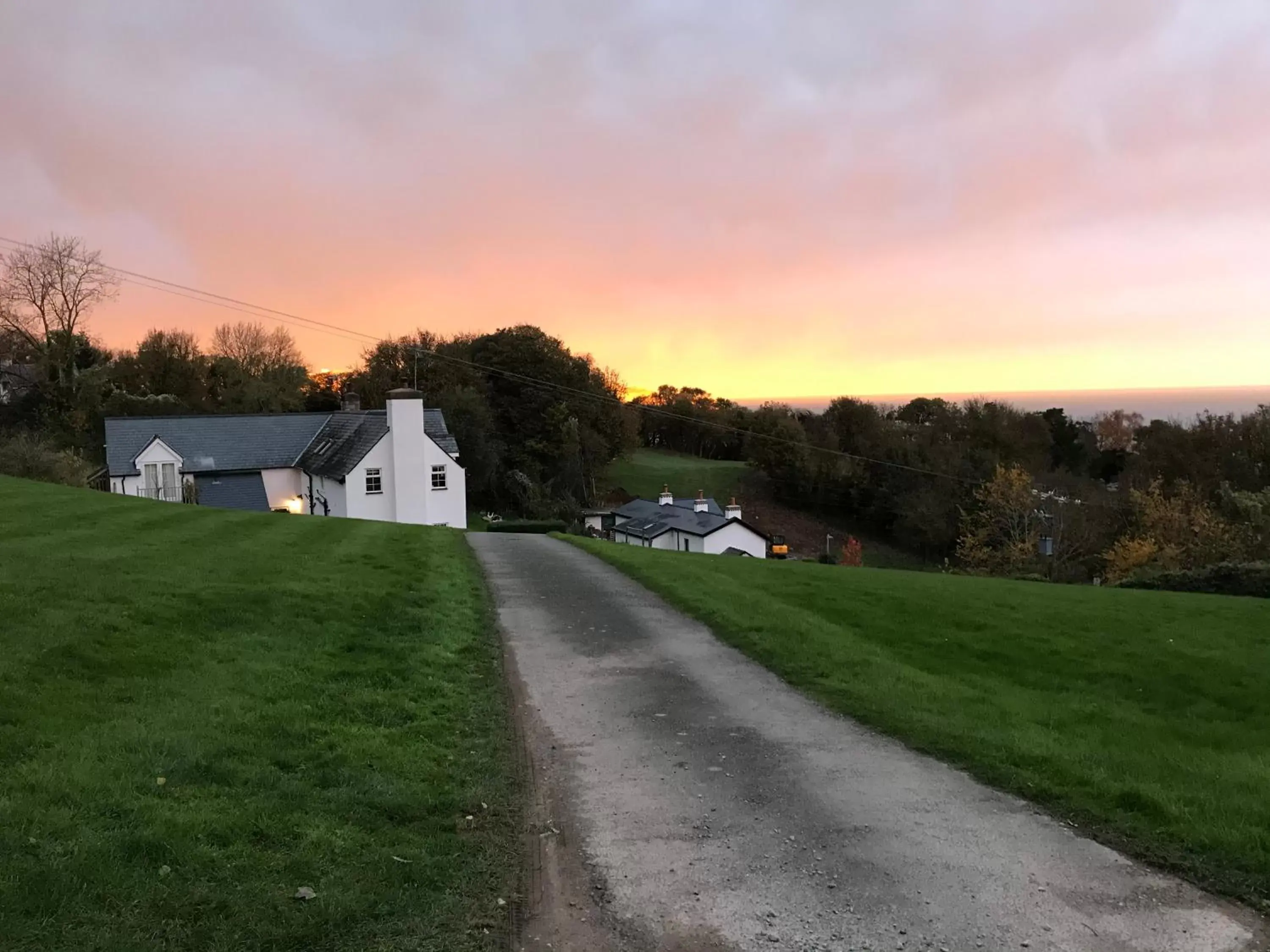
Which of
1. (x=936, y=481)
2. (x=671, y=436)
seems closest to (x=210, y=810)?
(x=936, y=481)

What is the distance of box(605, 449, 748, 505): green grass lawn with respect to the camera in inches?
3017

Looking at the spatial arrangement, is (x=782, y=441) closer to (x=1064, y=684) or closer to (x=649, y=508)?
(x=649, y=508)

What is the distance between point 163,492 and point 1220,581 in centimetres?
4168

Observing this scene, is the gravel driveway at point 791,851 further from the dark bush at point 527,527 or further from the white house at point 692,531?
the white house at point 692,531

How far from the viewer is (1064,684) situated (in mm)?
10164

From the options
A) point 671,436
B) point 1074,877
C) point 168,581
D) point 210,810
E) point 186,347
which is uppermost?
point 186,347

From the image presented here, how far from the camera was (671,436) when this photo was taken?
102938 mm

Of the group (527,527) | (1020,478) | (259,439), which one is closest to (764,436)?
(1020,478)

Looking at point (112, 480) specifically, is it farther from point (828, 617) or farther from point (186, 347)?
point (828, 617)

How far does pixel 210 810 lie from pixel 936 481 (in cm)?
6471

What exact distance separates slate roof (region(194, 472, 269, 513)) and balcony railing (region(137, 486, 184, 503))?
0.90 meters

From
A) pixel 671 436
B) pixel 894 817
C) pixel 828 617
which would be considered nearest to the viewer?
pixel 894 817

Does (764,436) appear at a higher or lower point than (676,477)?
higher

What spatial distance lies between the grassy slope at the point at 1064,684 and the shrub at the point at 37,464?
25886mm
